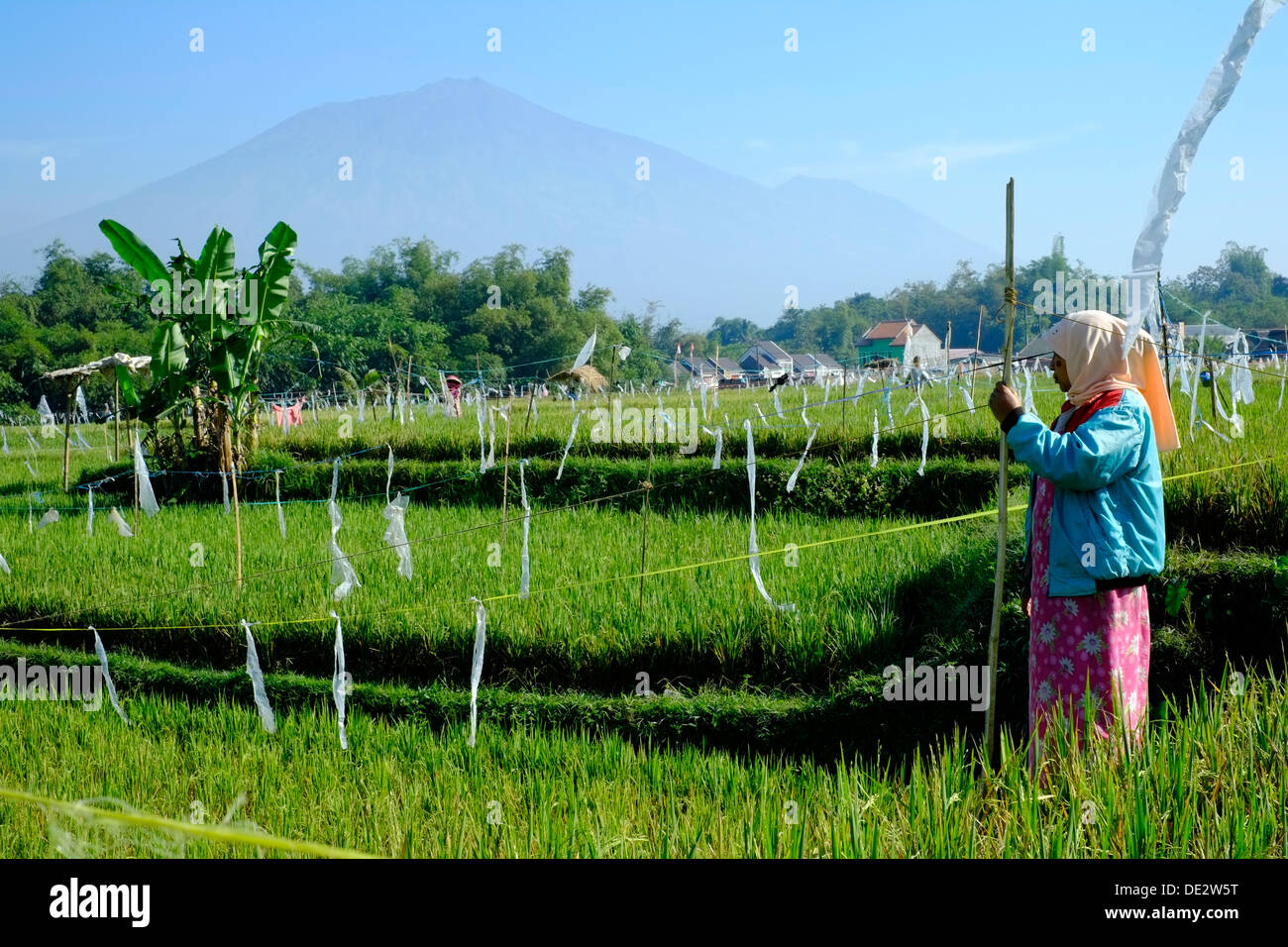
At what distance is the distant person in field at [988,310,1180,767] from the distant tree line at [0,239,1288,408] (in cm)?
819

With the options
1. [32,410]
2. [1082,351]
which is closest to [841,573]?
[1082,351]

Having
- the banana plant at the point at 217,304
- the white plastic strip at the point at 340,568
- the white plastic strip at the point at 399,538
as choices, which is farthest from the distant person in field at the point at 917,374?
the white plastic strip at the point at 340,568

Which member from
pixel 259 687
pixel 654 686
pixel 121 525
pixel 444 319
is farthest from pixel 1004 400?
pixel 444 319

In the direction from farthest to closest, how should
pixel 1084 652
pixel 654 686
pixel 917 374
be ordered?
pixel 917 374 < pixel 654 686 < pixel 1084 652

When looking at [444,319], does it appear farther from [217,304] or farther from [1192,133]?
[1192,133]

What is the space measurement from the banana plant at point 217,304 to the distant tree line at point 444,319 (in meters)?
0.52

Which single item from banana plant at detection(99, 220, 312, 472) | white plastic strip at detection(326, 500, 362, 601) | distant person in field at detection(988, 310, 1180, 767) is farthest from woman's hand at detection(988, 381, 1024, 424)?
banana plant at detection(99, 220, 312, 472)

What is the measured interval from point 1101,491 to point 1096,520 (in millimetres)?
87

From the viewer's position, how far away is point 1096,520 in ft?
9.96

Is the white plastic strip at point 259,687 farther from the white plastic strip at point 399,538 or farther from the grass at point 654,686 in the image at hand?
the white plastic strip at point 399,538

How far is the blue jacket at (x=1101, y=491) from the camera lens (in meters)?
2.97

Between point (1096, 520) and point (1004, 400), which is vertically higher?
point (1004, 400)

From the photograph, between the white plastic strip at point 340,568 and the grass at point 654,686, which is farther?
the white plastic strip at point 340,568

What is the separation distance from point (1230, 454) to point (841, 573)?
93.6 inches
